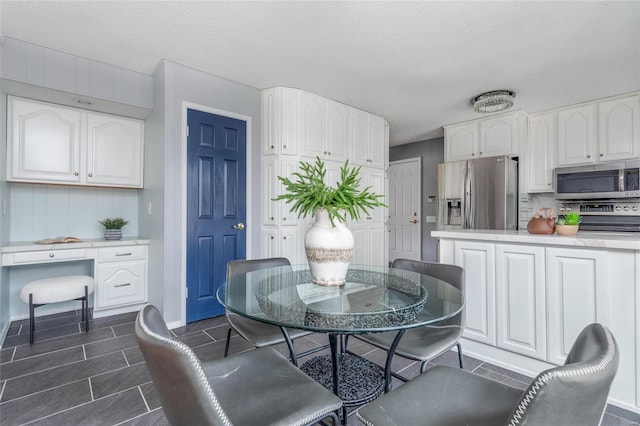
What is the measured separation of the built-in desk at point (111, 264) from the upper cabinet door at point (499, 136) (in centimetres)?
442

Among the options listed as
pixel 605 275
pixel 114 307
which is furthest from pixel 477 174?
pixel 114 307

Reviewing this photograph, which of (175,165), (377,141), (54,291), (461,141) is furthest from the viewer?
(461,141)

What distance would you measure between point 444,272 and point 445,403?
962 millimetres

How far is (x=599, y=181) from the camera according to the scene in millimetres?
3598

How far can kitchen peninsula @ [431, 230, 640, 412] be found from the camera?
5.58 feet

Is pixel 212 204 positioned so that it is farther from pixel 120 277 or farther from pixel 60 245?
pixel 60 245

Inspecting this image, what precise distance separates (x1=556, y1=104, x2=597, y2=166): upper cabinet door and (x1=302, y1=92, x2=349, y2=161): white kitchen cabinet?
2.70 m

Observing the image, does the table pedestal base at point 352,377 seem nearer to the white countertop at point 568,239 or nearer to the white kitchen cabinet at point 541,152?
the white countertop at point 568,239

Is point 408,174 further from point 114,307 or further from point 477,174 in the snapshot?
point 114,307

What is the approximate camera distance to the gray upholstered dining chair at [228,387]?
0.73 meters

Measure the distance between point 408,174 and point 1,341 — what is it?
18.6ft

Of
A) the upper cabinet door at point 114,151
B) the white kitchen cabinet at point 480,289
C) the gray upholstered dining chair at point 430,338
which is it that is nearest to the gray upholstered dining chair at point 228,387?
the gray upholstered dining chair at point 430,338

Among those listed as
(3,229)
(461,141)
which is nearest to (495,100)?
(461,141)

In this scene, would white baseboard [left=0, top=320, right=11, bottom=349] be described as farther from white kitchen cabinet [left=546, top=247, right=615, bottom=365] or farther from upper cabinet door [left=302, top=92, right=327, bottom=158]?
white kitchen cabinet [left=546, top=247, right=615, bottom=365]
